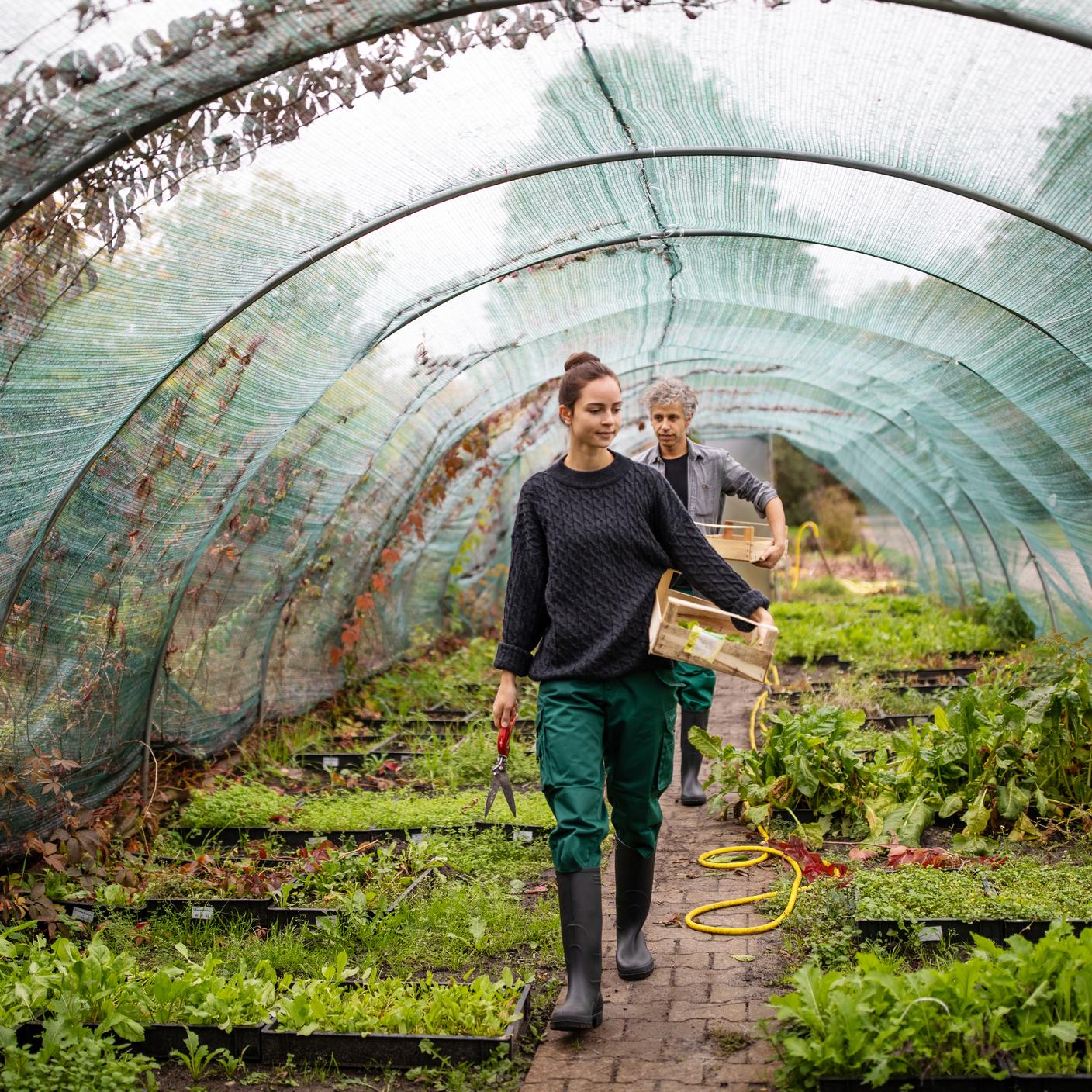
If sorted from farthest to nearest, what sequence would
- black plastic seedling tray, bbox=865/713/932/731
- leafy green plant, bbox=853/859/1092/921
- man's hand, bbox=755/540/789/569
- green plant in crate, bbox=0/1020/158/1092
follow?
black plastic seedling tray, bbox=865/713/932/731
man's hand, bbox=755/540/789/569
leafy green plant, bbox=853/859/1092/921
green plant in crate, bbox=0/1020/158/1092

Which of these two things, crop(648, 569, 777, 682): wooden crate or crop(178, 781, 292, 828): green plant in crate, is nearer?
crop(648, 569, 777, 682): wooden crate

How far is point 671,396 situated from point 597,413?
1882mm

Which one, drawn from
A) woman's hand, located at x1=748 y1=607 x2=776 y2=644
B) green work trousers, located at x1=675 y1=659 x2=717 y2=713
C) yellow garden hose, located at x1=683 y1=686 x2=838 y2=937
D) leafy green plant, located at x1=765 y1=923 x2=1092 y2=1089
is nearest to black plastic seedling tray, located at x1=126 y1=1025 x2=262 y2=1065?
leafy green plant, located at x1=765 y1=923 x2=1092 y2=1089

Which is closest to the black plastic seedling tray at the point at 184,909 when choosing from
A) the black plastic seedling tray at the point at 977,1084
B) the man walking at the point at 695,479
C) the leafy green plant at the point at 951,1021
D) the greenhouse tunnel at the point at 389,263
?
the greenhouse tunnel at the point at 389,263

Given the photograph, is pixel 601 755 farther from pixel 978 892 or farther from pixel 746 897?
pixel 978 892

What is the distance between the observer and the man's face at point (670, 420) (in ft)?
17.9

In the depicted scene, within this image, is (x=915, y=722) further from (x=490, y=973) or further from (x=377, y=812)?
(x=490, y=973)

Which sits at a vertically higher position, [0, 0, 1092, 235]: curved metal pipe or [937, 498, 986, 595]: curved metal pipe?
[0, 0, 1092, 235]: curved metal pipe

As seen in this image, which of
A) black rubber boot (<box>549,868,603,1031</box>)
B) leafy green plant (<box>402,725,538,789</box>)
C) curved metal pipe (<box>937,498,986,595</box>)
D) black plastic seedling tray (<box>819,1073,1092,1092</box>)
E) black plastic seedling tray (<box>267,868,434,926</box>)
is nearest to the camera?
black plastic seedling tray (<box>819,1073,1092,1092</box>)

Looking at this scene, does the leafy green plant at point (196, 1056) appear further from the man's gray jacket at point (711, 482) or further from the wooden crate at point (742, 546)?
the man's gray jacket at point (711, 482)

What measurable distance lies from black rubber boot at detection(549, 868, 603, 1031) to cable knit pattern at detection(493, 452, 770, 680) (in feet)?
1.91

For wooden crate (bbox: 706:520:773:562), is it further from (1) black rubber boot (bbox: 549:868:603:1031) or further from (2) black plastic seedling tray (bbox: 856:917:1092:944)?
(1) black rubber boot (bbox: 549:868:603:1031)

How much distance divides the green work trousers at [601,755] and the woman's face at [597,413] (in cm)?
70

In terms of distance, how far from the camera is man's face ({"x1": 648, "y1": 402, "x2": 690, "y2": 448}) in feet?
17.9
